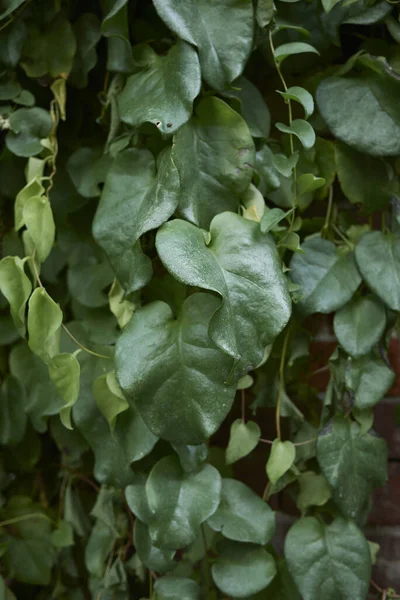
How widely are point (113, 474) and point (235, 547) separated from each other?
0.54ft

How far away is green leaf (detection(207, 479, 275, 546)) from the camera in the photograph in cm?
70

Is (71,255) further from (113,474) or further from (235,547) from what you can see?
(235,547)

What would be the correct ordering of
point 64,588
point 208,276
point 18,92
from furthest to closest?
point 64,588, point 18,92, point 208,276

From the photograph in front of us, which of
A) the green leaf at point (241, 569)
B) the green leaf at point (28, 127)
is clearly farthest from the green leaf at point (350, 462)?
the green leaf at point (28, 127)

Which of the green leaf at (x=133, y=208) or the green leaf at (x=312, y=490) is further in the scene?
the green leaf at (x=312, y=490)

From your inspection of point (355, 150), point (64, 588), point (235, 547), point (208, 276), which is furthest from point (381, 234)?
point (64, 588)

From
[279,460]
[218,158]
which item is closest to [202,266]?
[218,158]

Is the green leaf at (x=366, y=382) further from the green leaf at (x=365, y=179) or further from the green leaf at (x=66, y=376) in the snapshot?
the green leaf at (x=66, y=376)

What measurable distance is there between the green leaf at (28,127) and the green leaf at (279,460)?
0.46 m

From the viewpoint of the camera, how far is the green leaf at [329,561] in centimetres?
69

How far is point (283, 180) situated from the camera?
0.75m

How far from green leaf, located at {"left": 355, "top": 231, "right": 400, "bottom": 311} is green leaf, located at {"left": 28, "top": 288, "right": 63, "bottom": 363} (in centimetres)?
34

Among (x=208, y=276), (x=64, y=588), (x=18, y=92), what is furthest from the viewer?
(x=64, y=588)

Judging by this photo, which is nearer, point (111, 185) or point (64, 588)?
point (111, 185)
